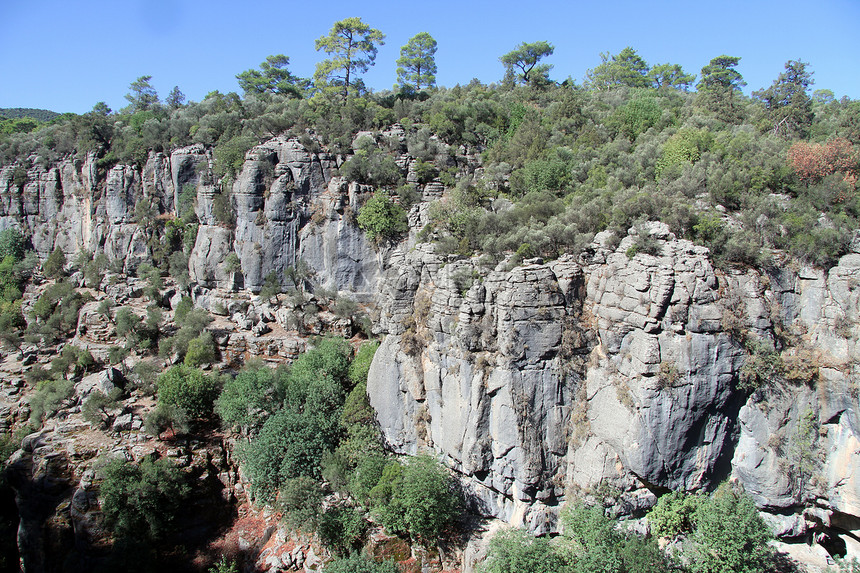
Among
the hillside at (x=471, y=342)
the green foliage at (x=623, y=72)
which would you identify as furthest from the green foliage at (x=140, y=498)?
the green foliage at (x=623, y=72)

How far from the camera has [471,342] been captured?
65.5 ft

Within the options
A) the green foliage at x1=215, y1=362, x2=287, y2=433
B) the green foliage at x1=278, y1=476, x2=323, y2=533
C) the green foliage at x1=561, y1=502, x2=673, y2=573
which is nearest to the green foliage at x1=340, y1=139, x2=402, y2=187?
the green foliage at x1=215, y1=362, x2=287, y2=433

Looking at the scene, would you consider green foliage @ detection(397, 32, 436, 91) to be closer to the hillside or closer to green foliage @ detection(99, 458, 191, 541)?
the hillside

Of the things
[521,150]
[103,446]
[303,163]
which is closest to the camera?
[103,446]

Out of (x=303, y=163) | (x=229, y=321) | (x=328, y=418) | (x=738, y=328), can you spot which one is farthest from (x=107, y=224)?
(x=738, y=328)

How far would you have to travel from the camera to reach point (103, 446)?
87.4ft

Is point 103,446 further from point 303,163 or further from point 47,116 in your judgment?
point 47,116

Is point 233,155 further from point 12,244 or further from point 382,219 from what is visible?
point 12,244

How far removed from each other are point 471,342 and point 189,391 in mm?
17507

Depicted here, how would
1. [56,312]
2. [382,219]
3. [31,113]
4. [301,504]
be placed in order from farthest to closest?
[31,113]
[56,312]
[382,219]
[301,504]

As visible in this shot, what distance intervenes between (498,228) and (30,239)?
168 ft

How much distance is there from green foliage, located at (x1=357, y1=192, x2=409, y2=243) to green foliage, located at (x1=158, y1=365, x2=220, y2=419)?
13806mm

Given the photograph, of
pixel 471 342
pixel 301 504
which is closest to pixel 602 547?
pixel 471 342

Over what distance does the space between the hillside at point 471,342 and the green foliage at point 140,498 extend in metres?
0.22
